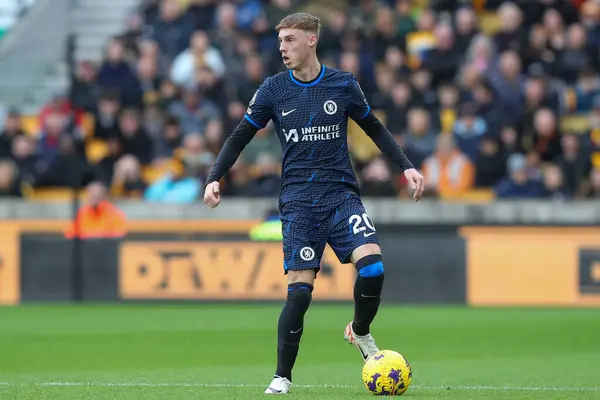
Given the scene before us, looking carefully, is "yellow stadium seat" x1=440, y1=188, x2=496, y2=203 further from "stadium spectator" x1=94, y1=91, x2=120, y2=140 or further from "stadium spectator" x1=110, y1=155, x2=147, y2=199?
"stadium spectator" x1=94, y1=91, x2=120, y2=140

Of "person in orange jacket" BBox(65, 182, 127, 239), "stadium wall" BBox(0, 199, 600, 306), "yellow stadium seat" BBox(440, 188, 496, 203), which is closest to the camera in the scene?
"stadium wall" BBox(0, 199, 600, 306)

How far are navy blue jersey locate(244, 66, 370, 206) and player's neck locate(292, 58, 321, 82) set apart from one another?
26 millimetres

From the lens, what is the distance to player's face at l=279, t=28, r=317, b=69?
8398mm

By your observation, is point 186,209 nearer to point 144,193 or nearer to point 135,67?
point 144,193

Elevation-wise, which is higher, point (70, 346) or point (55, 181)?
point (55, 181)

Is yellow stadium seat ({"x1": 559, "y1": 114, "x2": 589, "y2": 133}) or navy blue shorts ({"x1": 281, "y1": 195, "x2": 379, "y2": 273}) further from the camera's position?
yellow stadium seat ({"x1": 559, "y1": 114, "x2": 589, "y2": 133})

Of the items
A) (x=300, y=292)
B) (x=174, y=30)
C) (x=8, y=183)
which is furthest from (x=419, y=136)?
(x=300, y=292)

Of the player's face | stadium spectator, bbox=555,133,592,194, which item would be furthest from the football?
stadium spectator, bbox=555,133,592,194

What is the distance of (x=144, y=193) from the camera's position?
20.2 m

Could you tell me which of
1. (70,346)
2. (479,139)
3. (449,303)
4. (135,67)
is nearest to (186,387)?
(70,346)

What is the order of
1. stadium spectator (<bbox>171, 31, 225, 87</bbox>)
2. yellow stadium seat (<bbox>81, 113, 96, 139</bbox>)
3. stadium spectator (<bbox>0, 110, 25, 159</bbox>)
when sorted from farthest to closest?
stadium spectator (<bbox>171, 31, 225, 87</bbox>) → yellow stadium seat (<bbox>81, 113, 96, 139</bbox>) → stadium spectator (<bbox>0, 110, 25, 159</bbox>)

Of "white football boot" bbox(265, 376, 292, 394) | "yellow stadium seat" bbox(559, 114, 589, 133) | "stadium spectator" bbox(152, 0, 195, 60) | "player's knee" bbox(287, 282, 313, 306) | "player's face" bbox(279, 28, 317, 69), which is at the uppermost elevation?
"stadium spectator" bbox(152, 0, 195, 60)

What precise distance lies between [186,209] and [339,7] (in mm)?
5633

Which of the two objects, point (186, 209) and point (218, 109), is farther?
point (218, 109)
